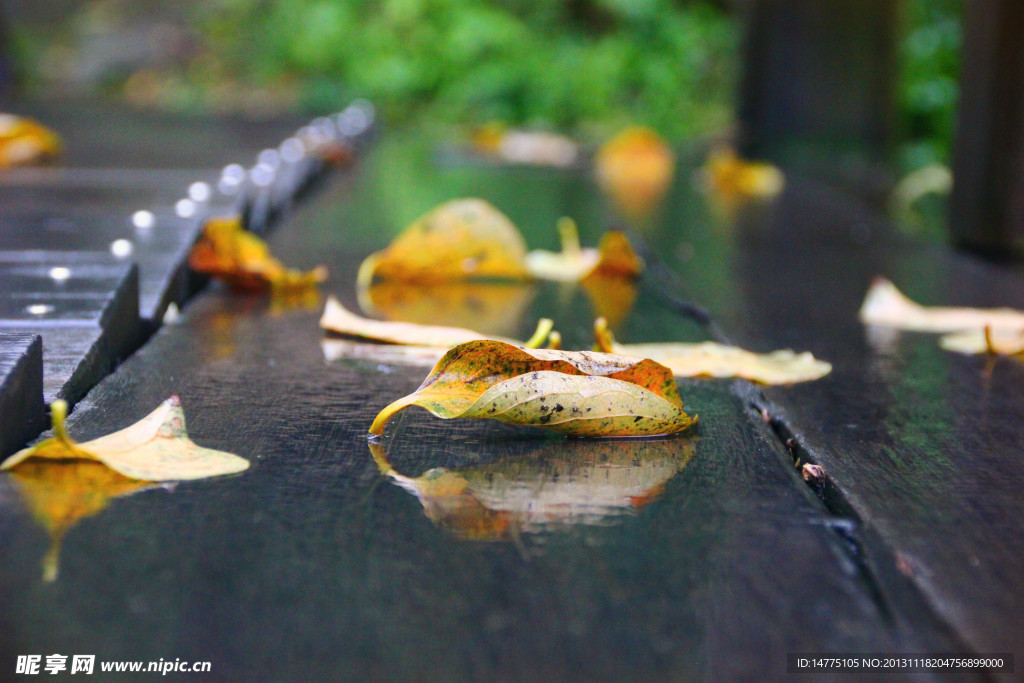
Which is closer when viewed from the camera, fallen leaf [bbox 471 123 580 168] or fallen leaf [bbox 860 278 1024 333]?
fallen leaf [bbox 860 278 1024 333]

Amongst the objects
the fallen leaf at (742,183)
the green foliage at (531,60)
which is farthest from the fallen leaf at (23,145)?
the green foliage at (531,60)

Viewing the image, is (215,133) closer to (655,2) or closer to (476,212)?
(476,212)

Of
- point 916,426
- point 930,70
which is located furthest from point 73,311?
point 930,70

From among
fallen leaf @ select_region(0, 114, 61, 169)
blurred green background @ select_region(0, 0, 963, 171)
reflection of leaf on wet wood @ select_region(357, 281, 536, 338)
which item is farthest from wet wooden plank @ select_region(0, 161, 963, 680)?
blurred green background @ select_region(0, 0, 963, 171)

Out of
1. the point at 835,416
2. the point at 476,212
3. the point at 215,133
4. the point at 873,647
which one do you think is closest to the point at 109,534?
the point at 873,647

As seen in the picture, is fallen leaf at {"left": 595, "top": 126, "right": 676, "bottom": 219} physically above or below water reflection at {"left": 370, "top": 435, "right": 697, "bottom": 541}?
above

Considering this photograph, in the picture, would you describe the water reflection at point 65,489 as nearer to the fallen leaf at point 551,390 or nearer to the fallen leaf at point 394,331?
the fallen leaf at point 551,390

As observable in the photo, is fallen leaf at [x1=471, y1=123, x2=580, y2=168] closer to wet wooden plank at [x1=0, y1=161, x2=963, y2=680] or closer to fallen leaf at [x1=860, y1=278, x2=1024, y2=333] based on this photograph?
fallen leaf at [x1=860, y1=278, x2=1024, y2=333]

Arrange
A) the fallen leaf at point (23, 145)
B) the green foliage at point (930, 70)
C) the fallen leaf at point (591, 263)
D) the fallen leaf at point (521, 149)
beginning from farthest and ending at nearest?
the green foliage at point (930, 70)
the fallen leaf at point (521, 149)
the fallen leaf at point (23, 145)
the fallen leaf at point (591, 263)
